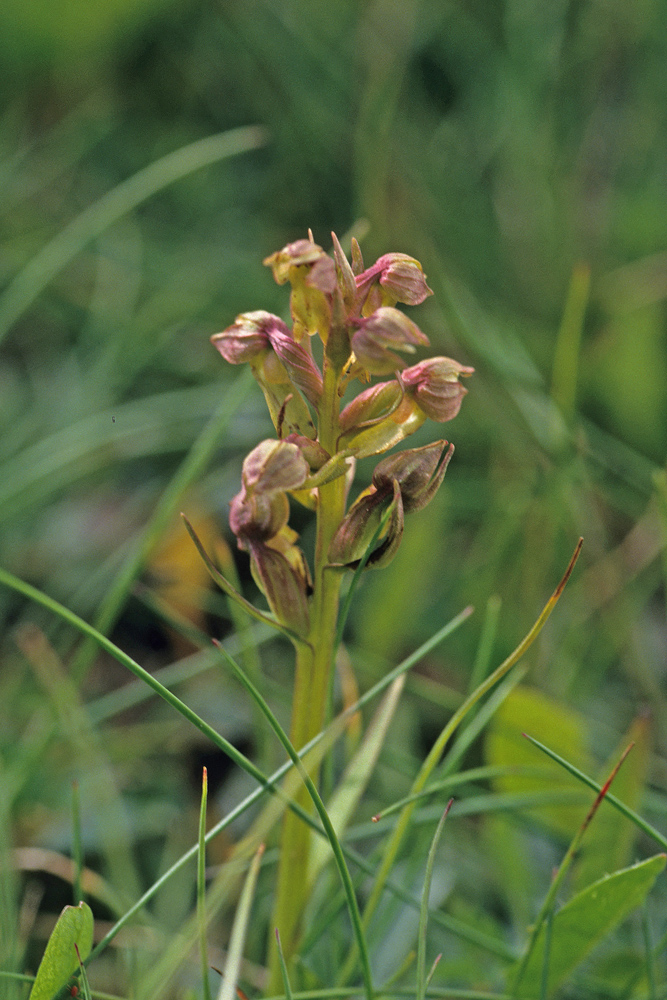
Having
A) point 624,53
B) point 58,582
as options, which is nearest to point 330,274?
point 58,582

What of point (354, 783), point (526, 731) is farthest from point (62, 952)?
point (526, 731)

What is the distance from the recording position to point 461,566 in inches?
60.0

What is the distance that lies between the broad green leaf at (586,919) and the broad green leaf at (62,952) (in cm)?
36

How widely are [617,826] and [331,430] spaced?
57cm

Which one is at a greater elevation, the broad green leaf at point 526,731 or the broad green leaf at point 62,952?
the broad green leaf at point 62,952

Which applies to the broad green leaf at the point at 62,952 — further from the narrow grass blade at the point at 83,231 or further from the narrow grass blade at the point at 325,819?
the narrow grass blade at the point at 83,231

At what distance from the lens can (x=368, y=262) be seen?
173 cm

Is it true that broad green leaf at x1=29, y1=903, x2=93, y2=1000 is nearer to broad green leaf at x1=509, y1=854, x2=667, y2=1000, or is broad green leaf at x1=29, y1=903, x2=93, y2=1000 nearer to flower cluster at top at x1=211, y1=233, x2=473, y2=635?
flower cluster at top at x1=211, y1=233, x2=473, y2=635

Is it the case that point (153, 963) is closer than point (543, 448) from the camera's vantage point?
Yes

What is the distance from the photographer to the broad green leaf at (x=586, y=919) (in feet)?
2.23

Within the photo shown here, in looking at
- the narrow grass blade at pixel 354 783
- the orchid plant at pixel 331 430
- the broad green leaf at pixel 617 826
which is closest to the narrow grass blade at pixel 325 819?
the orchid plant at pixel 331 430

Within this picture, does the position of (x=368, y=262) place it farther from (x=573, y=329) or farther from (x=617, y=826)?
(x=617, y=826)

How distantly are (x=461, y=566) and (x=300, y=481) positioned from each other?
0.97m

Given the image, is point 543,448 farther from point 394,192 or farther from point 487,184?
point 487,184
